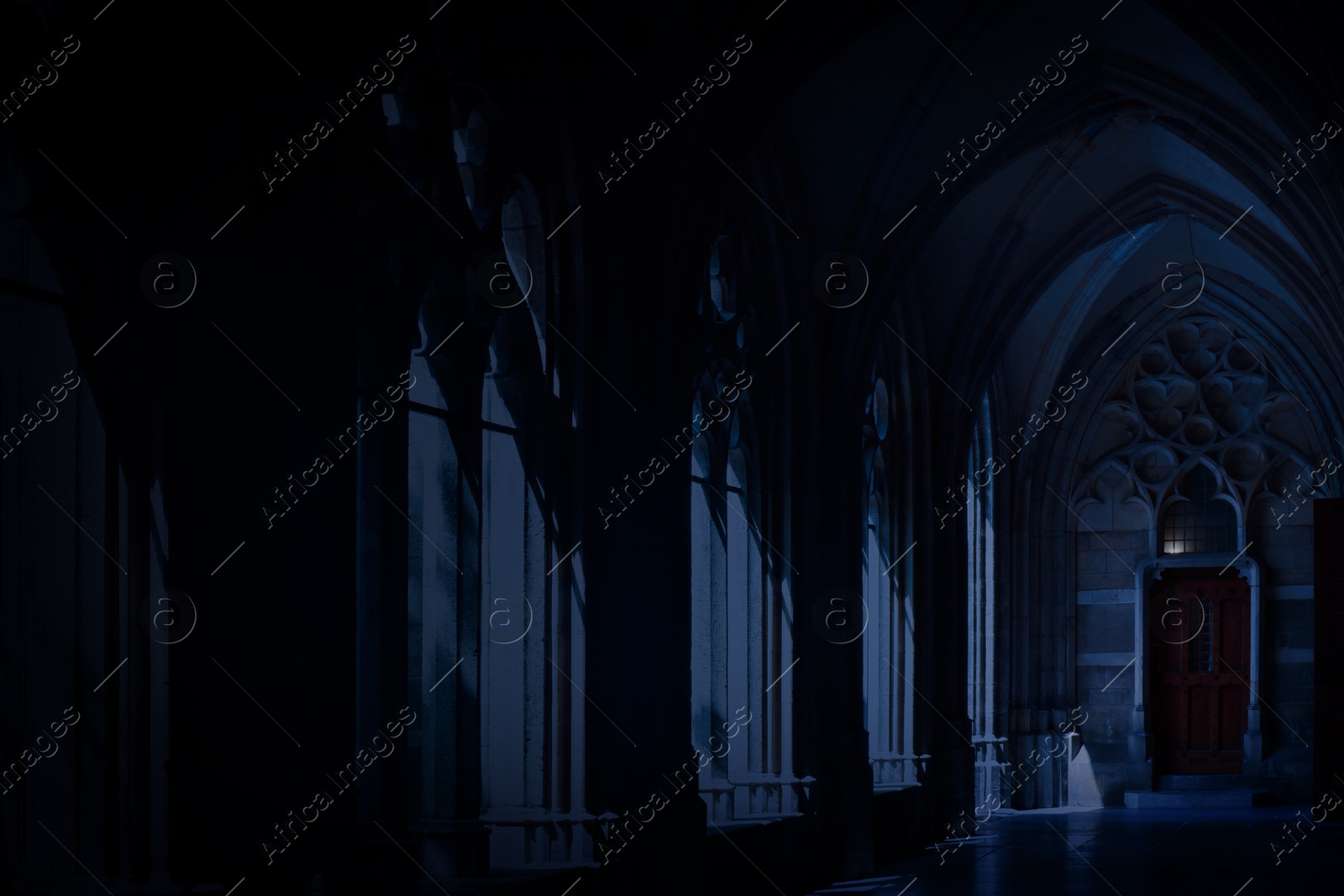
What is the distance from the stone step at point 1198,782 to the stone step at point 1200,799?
0.11 meters

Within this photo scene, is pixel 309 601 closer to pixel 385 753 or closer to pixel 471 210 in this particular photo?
pixel 385 753

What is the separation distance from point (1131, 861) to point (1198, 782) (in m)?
8.49

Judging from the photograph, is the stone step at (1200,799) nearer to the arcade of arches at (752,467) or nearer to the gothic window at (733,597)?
the arcade of arches at (752,467)

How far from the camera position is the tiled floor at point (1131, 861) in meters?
10.9

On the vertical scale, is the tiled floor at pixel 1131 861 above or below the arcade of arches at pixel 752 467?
below

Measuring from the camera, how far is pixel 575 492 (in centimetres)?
923

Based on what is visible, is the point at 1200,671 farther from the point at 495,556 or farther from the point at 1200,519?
the point at 495,556

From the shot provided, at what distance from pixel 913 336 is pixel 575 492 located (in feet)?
23.9

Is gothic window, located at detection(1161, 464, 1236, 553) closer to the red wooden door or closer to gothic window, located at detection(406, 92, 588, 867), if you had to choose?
the red wooden door

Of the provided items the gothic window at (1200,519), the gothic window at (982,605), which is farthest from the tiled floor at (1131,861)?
the gothic window at (1200,519)

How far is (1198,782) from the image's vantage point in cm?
2070

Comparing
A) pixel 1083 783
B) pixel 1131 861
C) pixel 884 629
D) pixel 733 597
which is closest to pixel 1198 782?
pixel 1083 783

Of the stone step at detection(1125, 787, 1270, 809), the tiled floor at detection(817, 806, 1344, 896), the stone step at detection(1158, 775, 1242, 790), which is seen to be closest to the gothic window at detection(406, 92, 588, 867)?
the tiled floor at detection(817, 806, 1344, 896)

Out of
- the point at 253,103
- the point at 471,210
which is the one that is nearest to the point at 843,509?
the point at 471,210
